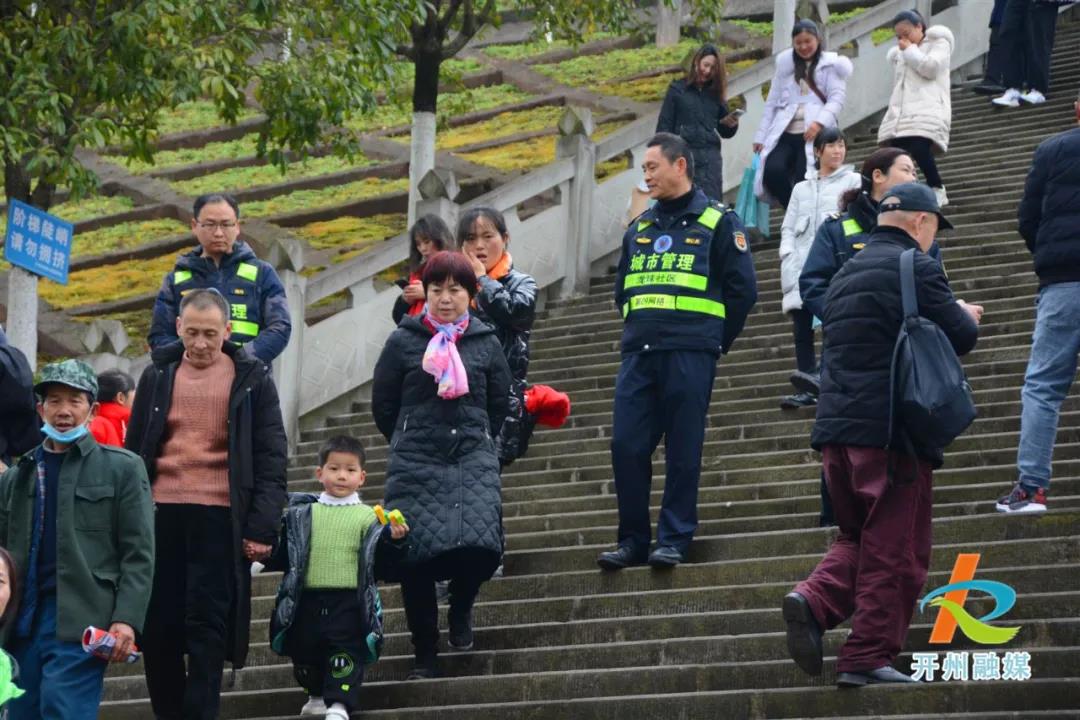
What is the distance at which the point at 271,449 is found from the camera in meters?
8.29

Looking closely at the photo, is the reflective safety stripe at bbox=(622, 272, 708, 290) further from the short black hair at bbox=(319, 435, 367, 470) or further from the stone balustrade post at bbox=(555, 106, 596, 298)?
the stone balustrade post at bbox=(555, 106, 596, 298)

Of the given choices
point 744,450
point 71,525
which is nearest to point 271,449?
point 71,525

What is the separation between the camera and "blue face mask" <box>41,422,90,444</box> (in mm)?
7449

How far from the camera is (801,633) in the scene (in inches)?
286

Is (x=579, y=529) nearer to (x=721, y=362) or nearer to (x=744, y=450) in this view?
(x=744, y=450)

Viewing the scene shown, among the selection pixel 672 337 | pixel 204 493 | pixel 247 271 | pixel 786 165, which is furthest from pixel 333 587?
pixel 786 165

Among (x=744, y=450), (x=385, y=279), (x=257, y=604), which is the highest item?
(x=385, y=279)

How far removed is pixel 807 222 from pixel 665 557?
11.5 feet

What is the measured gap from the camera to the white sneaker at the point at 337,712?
7992 millimetres

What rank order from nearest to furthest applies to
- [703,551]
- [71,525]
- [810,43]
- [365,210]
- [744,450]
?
[71,525], [703,551], [744,450], [810,43], [365,210]

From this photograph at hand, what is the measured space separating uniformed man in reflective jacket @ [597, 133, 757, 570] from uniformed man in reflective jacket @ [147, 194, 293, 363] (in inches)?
66.9

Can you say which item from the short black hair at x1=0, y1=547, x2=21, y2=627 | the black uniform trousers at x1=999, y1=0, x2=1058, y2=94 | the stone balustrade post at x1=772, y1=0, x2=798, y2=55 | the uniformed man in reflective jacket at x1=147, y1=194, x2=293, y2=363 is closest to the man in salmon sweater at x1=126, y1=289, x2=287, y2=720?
the short black hair at x1=0, y1=547, x2=21, y2=627

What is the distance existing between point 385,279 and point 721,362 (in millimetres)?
3764

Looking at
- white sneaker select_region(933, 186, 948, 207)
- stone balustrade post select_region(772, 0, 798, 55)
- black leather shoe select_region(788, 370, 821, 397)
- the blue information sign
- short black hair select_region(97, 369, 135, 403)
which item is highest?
stone balustrade post select_region(772, 0, 798, 55)
